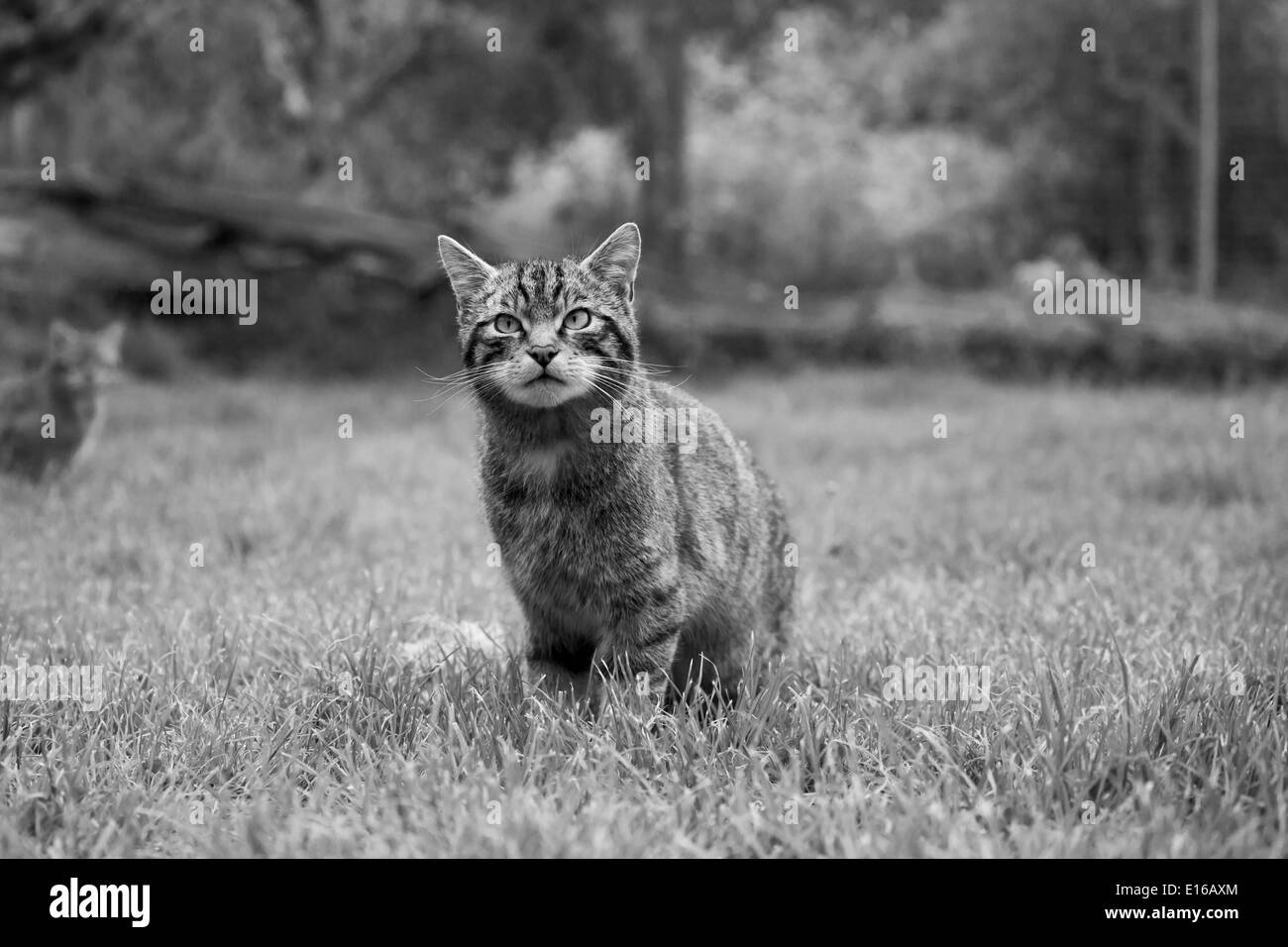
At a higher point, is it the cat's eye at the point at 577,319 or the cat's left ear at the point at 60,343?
the cat's left ear at the point at 60,343

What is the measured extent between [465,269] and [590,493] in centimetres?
88

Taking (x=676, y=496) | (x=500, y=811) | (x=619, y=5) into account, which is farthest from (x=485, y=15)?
(x=500, y=811)

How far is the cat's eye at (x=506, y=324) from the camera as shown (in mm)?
3373

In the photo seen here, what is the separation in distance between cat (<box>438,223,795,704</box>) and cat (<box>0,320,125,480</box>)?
3984 mm

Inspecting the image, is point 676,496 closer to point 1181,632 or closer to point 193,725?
point 193,725

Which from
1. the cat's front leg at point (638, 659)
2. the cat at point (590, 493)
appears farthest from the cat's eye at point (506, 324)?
the cat's front leg at point (638, 659)

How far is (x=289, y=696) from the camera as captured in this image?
336 centimetres

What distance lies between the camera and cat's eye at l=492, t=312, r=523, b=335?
3.37 meters

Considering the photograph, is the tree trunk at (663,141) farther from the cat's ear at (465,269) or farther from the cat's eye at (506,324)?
the cat's eye at (506,324)

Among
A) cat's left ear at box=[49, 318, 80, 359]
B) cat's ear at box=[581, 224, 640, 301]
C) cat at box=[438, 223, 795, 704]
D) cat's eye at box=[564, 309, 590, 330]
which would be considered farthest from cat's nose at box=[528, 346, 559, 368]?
cat's left ear at box=[49, 318, 80, 359]

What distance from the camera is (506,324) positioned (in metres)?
3.40

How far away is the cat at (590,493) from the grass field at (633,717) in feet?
0.81

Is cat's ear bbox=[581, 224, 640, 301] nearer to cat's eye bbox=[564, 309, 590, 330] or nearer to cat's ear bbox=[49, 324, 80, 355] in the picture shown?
cat's eye bbox=[564, 309, 590, 330]

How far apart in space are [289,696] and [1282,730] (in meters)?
2.76
